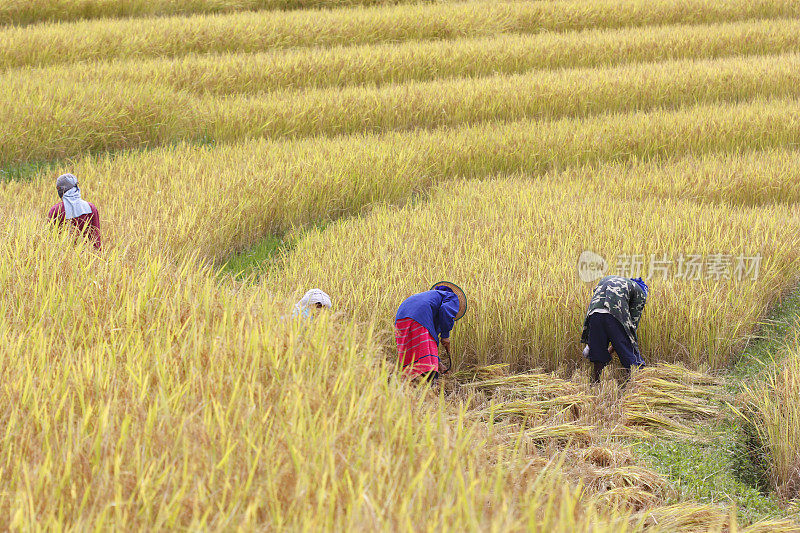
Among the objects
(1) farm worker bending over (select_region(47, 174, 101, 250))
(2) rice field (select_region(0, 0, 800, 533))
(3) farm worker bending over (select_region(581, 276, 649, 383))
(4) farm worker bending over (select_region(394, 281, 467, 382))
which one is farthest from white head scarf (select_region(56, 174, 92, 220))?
(3) farm worker bending over (select_region(581, 276, 649, 383))

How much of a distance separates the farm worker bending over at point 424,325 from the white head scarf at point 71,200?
222 cm

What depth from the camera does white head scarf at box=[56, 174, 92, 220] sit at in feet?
13.0

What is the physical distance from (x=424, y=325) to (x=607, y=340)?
41.2 inches

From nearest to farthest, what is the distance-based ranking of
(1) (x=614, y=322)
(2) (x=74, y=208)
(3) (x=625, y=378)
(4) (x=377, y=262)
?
(1) (x=614, y=322), (3) (x=625, y=378), (2) (x=74, y=208), (4) (x=377, y=262)

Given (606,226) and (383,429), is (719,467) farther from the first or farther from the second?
(606,226)

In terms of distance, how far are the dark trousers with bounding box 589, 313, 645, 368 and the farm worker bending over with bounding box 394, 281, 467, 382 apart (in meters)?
0.74

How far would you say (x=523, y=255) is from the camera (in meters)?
4.29

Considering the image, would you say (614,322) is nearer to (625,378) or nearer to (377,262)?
(625,378)

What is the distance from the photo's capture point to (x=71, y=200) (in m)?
3.99

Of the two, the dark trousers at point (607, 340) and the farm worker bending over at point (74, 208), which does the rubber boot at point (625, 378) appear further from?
the farm worker bending over at point (74, 208)

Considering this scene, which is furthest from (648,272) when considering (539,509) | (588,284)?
(539,509)

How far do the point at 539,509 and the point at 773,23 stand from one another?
1304 cm
